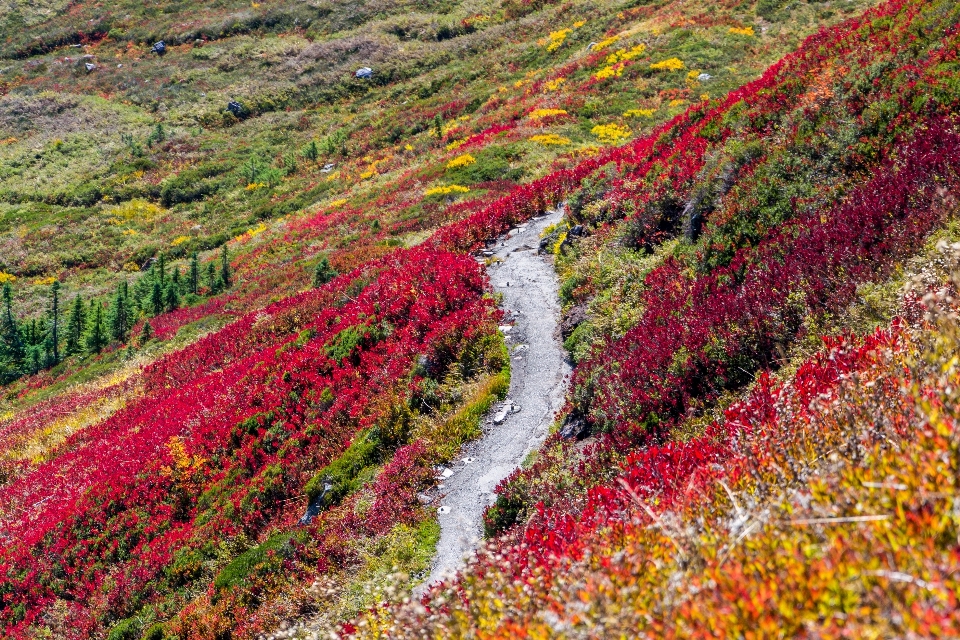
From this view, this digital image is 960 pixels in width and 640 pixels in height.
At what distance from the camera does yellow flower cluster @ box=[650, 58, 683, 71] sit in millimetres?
39906

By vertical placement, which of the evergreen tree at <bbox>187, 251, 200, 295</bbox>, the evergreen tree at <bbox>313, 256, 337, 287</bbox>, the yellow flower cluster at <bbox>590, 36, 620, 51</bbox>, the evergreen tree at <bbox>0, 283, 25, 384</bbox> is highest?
the yellow flower cluster at <bbox>590, 36, 620, 51</bbox>

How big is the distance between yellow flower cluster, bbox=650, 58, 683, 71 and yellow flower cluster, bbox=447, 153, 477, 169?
1327 centimetres

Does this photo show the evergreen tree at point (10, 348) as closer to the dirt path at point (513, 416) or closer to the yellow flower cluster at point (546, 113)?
the yellow flower cluster at point (546, 113)

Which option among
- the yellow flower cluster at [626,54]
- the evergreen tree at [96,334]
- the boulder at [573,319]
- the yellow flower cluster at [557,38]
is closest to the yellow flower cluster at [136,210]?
the evergreen tree at [96,334]

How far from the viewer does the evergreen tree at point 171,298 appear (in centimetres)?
3906

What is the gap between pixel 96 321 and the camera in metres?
38.2

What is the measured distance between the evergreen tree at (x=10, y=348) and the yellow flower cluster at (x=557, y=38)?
46130mm

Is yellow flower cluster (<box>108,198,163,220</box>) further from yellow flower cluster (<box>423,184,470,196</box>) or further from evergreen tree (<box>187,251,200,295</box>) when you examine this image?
yellow flower cluster (<box>423,184,470,196</box>)

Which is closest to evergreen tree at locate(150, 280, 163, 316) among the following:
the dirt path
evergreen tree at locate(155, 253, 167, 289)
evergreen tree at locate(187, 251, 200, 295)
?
evergreen tree at locate(155, 253, 167, 289)

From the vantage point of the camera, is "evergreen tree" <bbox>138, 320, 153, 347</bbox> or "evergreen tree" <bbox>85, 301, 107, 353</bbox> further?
"evergreen tree" <bbox>85, 301, 107, 353</bbox>

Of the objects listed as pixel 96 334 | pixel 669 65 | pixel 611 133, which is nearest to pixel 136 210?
pixel 96 334

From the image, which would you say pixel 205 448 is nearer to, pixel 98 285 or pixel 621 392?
pixel 621 392

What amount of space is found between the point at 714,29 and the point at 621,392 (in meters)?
41.9

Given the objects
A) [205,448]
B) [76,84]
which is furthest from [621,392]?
[76,84]
